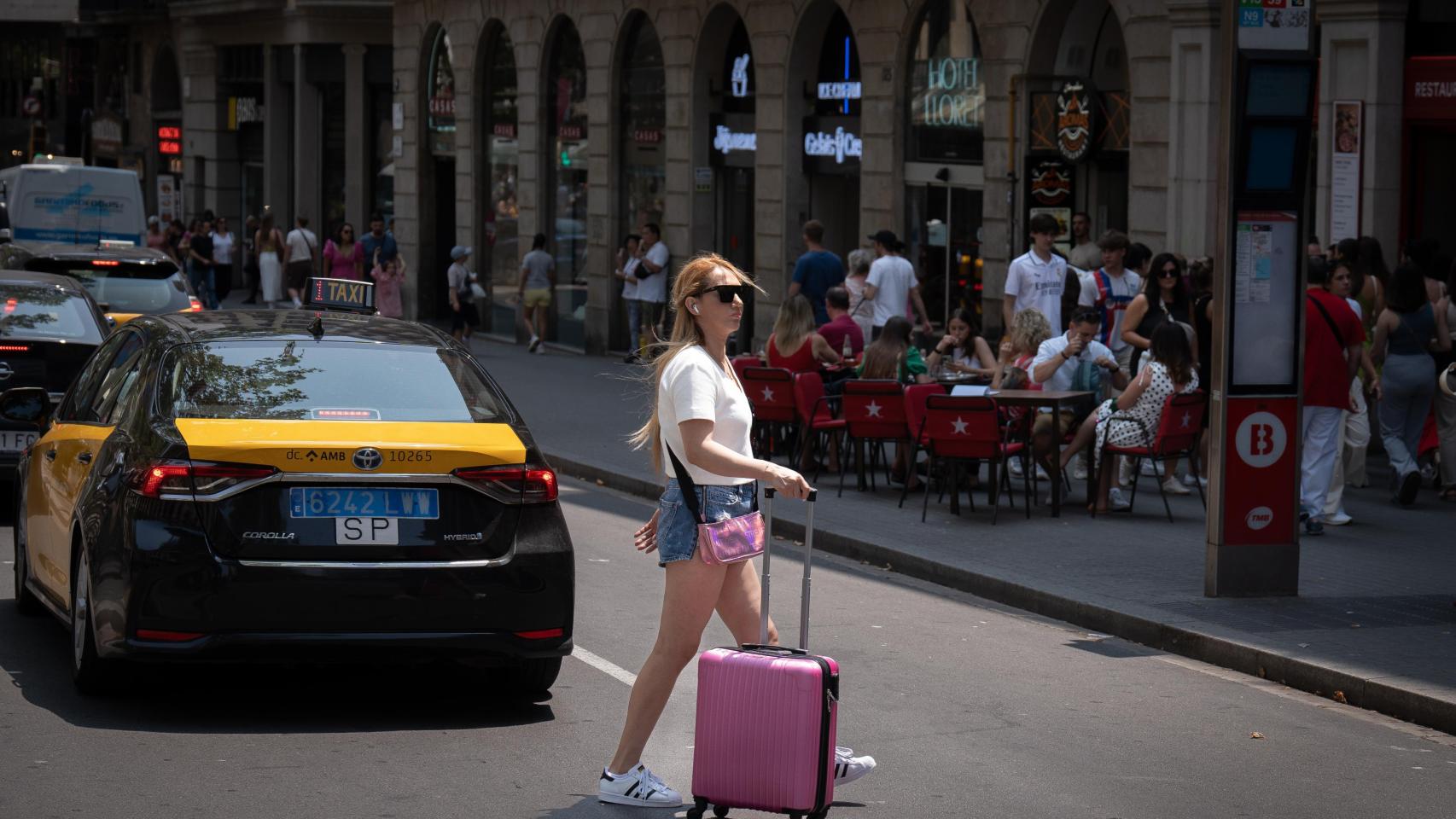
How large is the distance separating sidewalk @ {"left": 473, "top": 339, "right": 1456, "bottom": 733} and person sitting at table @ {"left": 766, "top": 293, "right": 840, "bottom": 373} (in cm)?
95

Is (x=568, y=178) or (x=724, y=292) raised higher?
(x=568, y=178)

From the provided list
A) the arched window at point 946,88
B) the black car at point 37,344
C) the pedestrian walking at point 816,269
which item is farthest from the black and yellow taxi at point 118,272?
the arched window at point 946,88

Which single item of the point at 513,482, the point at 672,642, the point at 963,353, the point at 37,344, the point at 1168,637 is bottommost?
the point at 1168,637

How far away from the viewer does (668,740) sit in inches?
287

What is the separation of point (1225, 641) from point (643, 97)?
19.5 m

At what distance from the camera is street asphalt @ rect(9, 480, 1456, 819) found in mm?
6355

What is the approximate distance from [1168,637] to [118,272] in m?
10.5

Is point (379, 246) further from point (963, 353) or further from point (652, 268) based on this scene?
point (963, 353)

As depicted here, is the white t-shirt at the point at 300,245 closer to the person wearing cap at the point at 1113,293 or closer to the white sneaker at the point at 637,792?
the person wearing cap at the point at 1113,293

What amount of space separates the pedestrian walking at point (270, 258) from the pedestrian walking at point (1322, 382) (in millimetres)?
25173

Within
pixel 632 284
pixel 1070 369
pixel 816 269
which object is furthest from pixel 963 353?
pixel 632 284

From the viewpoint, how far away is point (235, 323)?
808 centimetres

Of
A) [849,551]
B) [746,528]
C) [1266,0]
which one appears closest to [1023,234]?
[849,551]

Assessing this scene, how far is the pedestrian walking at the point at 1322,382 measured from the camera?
12.5 meters
